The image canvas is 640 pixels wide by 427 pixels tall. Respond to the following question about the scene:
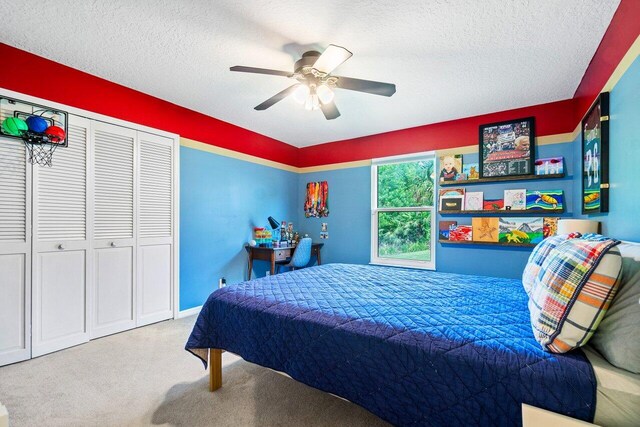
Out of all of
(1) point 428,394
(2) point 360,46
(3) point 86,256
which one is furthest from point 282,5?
(3) point 86,256

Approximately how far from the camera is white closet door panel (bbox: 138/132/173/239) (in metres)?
3.03

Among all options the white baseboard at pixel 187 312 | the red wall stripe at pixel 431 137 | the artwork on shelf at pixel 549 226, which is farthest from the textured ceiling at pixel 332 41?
the white baseboard at pixel 187 312

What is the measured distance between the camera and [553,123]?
3127mm

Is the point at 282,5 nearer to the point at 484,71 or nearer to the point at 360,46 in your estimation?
the point at 360,46

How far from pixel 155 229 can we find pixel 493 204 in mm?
3805

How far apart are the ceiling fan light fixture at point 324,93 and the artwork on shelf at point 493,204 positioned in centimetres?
231

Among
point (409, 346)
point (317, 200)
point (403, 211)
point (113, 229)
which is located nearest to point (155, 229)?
point (113, 229)

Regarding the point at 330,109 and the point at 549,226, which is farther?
the point at 549,226

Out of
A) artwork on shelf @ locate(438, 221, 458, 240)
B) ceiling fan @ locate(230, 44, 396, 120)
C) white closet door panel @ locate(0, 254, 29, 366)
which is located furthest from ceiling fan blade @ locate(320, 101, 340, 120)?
white closet door panel @ locate(0, 254, 29, 366)

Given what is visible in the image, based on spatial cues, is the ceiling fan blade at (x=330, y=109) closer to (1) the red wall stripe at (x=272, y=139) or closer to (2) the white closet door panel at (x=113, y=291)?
(1) the red wall stripe at (x=272, y=139)

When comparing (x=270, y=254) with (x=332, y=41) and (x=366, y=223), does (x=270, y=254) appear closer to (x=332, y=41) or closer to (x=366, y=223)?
(x=366, y=223)

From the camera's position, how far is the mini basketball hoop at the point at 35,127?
2.22 m

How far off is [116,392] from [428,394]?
197cm

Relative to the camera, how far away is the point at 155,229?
312cm
